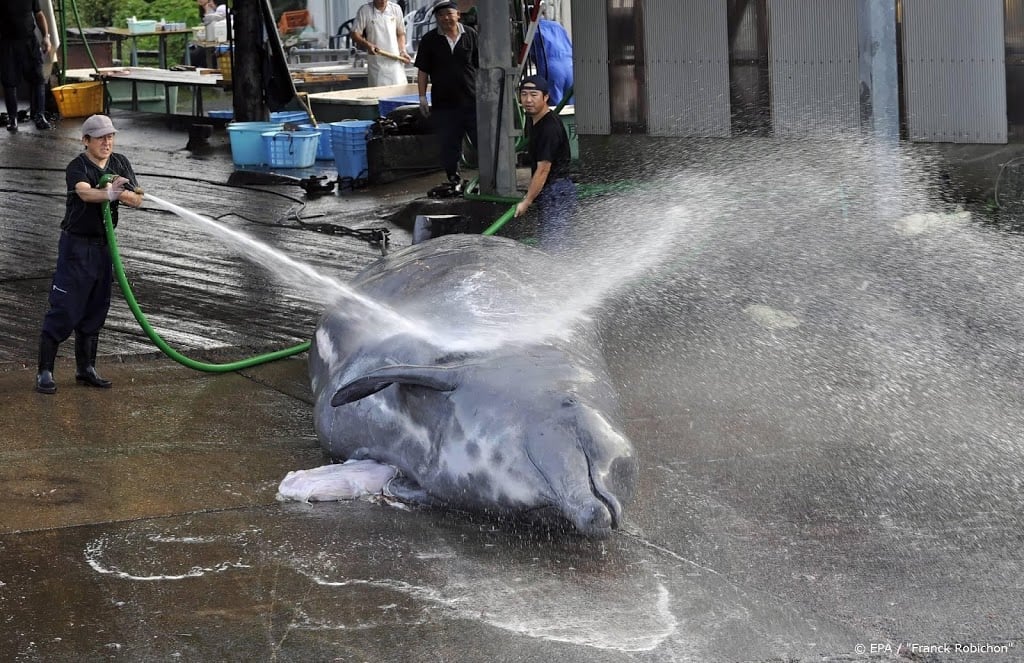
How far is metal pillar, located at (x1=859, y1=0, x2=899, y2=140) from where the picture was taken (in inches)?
437

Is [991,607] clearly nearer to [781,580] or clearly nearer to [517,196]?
[781,580]

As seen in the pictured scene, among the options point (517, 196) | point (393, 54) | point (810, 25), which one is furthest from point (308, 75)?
point (810, 25)

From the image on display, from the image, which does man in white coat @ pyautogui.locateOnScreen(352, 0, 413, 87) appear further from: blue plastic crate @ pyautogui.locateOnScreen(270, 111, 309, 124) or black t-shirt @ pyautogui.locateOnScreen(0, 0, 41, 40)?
black t-shirt @ pyautogui.locateOnScreen(0, 0, 41, 40)

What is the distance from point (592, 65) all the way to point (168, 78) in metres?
12.4

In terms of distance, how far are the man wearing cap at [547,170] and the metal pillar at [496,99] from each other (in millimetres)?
3770

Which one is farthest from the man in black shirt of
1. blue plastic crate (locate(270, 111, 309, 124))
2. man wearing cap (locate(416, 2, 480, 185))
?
man wearing cap (locate(416, 2, 480, 185))

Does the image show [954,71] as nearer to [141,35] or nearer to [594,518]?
[594,518]

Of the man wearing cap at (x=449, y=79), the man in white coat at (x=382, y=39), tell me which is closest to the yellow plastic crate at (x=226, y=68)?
the man in white coat at (x=382, y=39)

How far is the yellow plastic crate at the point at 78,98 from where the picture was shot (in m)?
22.0

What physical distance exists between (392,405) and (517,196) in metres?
7.89

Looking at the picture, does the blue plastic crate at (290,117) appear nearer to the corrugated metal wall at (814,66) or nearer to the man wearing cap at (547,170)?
the corrugated metal wall at (814,66)

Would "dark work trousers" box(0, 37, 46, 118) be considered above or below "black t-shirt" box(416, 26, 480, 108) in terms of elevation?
above

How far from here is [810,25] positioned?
11.6 m

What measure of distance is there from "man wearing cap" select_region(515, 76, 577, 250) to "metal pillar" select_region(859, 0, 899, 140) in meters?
3.09
